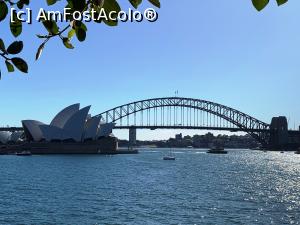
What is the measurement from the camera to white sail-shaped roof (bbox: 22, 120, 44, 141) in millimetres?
149750

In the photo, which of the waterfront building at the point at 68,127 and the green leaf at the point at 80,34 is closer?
A: the green leaf at the point at 80,34

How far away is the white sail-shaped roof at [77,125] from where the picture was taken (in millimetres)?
139250

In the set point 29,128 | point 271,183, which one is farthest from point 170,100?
point 271,183

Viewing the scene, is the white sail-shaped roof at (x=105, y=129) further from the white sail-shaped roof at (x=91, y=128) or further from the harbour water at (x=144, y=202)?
the harbour water at (x=144, y=202)

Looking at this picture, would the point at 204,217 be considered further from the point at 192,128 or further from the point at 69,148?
the point at 192,128

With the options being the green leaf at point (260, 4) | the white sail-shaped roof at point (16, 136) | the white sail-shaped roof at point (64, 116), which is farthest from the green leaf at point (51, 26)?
the white sail-shaped roof at point (16, 136)

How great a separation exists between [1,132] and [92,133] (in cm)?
5107

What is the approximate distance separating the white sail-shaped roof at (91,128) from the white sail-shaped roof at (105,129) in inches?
161

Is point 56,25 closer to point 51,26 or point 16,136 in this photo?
point 51,26

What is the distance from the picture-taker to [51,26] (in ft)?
7.29

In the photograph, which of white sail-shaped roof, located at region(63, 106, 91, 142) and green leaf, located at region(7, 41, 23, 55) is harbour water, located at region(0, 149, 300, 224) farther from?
white sail-shaped roof, located at region(63, 106, 91, 142)

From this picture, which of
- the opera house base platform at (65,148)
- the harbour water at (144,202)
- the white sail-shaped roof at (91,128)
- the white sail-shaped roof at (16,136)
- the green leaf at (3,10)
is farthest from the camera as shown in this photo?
the white sail-shaped roof at (16,136)

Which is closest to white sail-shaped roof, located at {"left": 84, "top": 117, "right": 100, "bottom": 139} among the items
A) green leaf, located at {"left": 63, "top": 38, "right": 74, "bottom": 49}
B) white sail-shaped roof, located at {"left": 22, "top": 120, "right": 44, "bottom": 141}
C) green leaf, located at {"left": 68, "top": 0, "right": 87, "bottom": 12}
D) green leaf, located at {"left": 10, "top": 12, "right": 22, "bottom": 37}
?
white sail-shaped roof, located at {"left": 22, "top": 120, "right": 44, "bottom": 141}

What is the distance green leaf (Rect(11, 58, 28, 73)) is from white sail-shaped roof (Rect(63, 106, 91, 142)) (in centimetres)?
13797
